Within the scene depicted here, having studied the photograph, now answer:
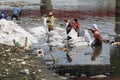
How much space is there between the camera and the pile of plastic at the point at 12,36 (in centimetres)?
1830

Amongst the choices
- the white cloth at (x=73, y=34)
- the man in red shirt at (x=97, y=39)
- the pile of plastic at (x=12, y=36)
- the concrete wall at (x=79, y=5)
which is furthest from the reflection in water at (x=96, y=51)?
the concrete wall at (x=79, y=5)

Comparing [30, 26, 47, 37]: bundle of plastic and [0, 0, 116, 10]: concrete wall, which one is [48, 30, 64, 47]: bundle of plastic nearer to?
[30, 26, 47, 37]: bundle of plastic

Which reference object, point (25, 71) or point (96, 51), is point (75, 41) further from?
point (25, 71)

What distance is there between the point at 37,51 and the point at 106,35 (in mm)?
6363

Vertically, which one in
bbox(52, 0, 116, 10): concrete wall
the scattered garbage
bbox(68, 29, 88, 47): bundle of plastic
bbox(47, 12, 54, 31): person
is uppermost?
bbox(52, 0, 116, 10): concrete wall

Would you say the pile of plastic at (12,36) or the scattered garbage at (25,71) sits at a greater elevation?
the pile of plastic at (12,36)

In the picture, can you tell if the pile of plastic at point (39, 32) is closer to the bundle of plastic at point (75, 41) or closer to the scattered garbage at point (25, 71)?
the bundle of plastic at point (75, 41)

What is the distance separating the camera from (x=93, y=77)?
1316 cm

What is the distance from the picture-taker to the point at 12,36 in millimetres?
18922

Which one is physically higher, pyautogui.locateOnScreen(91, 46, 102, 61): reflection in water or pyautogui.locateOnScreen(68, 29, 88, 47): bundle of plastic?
pyautogui.locateOnScreen(68, 29, 88, 47): bundle of plastic

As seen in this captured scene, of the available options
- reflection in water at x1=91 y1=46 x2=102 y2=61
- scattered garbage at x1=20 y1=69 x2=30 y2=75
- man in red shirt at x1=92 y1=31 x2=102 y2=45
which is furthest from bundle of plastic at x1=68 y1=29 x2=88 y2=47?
scattered garbage at x1=20 y1=69 x2=30 y2=75

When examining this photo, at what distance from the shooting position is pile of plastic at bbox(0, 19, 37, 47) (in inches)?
720

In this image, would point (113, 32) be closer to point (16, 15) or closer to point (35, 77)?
point (16, 15)

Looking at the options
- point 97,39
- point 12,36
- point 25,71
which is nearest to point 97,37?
point 97,39
